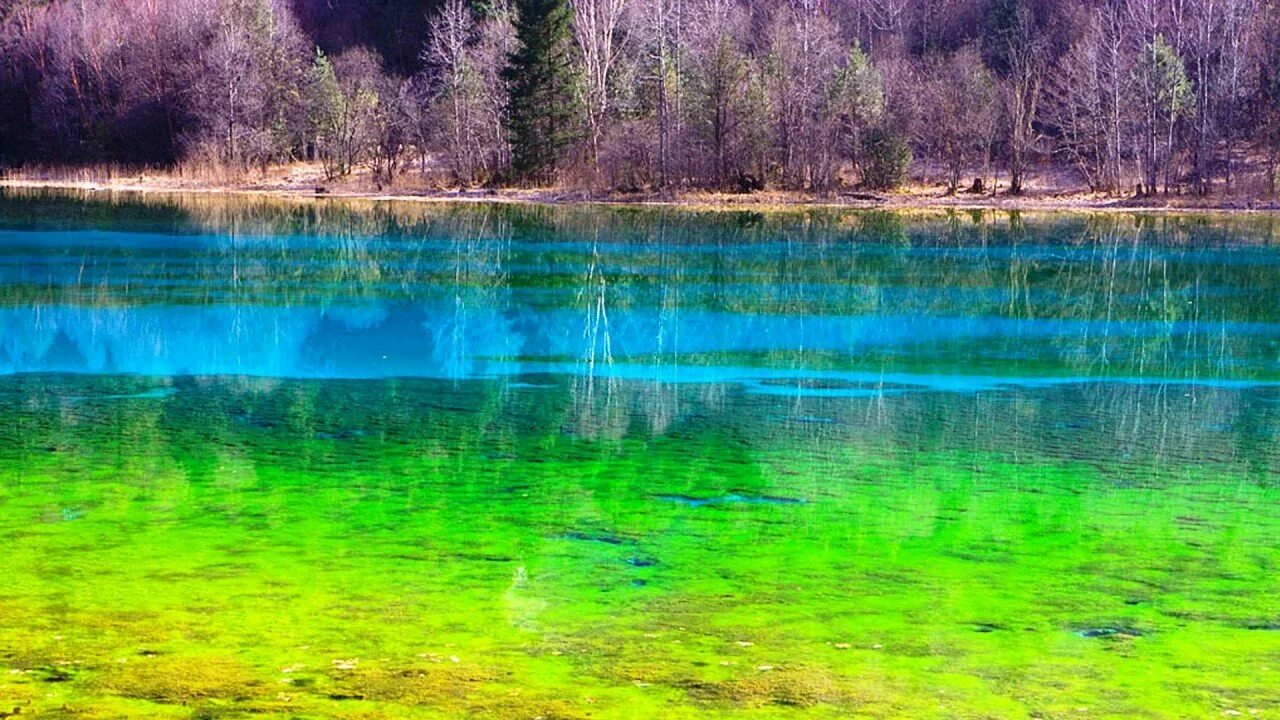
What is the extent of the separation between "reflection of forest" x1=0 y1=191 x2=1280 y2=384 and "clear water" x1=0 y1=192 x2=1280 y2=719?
137 millimetres

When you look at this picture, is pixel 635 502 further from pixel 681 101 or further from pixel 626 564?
pixel 681 101

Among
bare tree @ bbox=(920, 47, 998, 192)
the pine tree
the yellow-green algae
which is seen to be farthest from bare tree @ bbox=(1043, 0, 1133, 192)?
the yellow-green algae

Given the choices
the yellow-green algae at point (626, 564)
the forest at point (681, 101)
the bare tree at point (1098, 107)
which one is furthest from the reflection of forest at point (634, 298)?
the forest at point (681, 101)

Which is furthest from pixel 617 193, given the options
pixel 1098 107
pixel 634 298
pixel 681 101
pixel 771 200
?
pixel 634 298

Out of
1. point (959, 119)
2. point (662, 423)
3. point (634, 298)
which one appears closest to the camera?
point (662, 423)

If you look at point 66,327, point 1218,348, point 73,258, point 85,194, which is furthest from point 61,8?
point 1218,348

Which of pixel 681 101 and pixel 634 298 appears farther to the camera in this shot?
pixel 681 101

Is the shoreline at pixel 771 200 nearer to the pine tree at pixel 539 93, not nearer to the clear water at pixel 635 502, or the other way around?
the pine tree at pixel 539 93

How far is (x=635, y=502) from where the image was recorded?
10.3 m

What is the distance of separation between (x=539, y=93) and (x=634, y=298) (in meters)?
33.5

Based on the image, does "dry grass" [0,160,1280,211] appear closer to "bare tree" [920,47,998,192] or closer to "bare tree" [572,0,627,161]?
"bare tree" [920,47,998,192]

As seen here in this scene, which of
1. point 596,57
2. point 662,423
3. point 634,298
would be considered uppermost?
point 596,57

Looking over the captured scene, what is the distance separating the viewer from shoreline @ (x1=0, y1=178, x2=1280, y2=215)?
4559 cm

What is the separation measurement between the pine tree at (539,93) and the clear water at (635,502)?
102 ft
